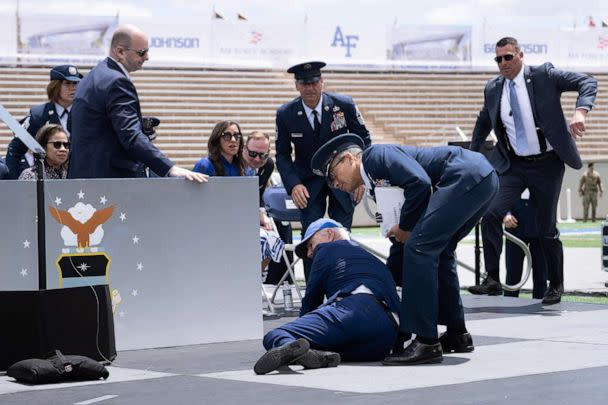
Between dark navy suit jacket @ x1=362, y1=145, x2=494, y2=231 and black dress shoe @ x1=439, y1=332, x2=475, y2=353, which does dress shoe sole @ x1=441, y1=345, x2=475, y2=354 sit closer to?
black dress shoe @ x1=439, y1=332, x2=475, y2=353

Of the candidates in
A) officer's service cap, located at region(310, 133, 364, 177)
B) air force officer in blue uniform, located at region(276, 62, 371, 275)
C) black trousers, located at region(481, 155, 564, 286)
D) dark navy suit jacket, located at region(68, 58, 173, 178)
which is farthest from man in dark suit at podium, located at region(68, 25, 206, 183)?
black trousers, located at region(481, 155, 564, 286)

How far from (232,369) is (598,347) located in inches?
79.1

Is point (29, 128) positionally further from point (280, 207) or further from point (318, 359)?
point (318, 359)

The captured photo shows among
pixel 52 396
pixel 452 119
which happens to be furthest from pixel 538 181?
pixel 452 119

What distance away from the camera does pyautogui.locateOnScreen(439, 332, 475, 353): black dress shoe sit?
7137 mm

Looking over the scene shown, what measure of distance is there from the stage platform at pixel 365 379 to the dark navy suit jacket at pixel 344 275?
16.2 inches

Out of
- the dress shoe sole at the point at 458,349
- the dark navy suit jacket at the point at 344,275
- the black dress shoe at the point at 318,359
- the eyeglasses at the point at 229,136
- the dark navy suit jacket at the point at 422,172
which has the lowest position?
the dress shoe sole at the point at 458,349

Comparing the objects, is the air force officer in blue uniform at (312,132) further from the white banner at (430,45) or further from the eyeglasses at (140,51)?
the white banner at (430,45)

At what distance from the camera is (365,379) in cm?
607

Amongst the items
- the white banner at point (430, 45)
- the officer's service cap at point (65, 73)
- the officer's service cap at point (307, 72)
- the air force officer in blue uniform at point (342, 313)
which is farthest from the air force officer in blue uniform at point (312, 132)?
the white banner at point (430, 45)

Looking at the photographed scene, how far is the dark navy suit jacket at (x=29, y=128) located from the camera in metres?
9.78

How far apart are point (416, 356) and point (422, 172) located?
3.03 ft

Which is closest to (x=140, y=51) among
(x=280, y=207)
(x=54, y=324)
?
(x=54, y=324)

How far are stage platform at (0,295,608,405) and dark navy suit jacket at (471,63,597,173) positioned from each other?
2.15 metres
